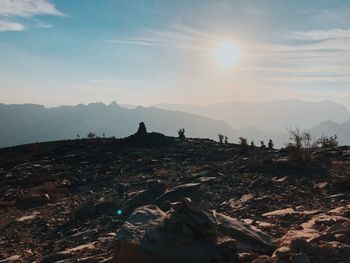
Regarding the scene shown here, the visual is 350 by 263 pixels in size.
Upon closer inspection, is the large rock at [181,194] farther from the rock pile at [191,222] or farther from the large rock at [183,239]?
the rock pile at [191,222]

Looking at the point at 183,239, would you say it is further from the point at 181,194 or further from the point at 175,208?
the point at 181,194

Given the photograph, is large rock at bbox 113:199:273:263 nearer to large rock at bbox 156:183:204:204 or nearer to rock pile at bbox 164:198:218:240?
rock pile at bbox 164:198:218:240

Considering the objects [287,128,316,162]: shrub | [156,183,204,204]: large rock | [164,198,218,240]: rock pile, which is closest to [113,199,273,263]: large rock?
[164,198,218,240]: rock pile

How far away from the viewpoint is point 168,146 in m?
31.1

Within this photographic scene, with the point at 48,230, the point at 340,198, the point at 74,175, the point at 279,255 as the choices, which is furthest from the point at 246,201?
the point at 74,175

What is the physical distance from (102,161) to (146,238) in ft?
60.4

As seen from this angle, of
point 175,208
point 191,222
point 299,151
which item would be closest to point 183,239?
point 191,222

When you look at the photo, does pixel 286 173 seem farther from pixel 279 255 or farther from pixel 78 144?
pixel 78 144

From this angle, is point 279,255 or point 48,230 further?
point 48,230

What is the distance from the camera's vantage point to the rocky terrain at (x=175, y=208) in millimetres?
8352

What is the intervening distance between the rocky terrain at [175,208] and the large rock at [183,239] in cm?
2


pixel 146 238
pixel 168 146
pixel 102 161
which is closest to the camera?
pixel 146 238

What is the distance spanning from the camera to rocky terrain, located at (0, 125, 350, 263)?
8.35 metres

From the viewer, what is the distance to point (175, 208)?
895 cm
